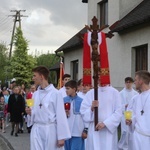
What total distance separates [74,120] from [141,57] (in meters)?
9.07

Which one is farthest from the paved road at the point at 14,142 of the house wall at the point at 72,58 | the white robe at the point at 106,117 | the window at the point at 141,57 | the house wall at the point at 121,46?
the house wall at the point at 72,58

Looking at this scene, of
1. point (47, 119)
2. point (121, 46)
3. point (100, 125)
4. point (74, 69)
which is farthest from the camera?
point (74, 69)

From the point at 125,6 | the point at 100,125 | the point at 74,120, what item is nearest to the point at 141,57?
the point at 125,6

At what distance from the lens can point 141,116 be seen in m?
7.26

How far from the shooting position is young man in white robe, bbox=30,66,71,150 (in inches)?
261

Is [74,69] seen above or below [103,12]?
below

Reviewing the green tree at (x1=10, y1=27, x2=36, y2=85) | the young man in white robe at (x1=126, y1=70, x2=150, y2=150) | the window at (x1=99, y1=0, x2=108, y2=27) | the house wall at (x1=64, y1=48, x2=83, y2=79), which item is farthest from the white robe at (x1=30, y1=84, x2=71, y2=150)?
the green tree at (x1=10, y1=27, x2=36, y2=85)

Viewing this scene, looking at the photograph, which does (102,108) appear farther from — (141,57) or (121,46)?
(121,46)

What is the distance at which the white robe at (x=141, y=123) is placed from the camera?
284 inches

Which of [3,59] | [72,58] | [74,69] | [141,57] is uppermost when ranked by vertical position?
[3,59]

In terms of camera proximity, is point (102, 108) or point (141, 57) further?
point (141, 57)

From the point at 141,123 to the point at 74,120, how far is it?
6.06 feet

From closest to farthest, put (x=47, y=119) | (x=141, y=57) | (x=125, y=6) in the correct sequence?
1. (x=47, y=119)
2. (x=141, y=57)
3. (x=125, y=6)

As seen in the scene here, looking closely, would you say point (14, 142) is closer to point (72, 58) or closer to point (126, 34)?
point (126, 34)
